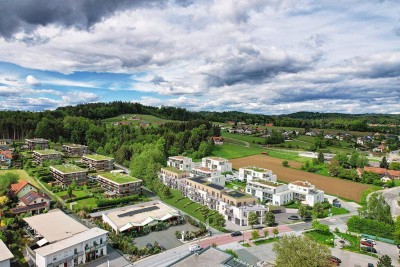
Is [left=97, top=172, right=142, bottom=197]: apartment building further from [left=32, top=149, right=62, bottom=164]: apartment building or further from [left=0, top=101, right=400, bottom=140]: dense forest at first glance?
[left=0, top=101, right=400, bottom=140]: dense forest

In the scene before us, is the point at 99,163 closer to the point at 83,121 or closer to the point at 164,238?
the point at 164,238

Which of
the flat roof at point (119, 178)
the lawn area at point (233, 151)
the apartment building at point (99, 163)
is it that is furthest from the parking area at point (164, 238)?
the lawn area at point (233, 151)

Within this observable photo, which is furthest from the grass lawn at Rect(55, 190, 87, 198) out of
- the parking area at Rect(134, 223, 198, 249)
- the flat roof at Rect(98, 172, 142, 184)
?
the parking area at Rect(134, 223, 198, 249)

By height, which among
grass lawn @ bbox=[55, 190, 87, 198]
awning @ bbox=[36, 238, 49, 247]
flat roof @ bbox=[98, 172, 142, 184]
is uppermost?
flat roof @ bbox=[98, 172, 142, 184]

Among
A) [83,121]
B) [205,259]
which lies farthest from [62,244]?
[83,121]

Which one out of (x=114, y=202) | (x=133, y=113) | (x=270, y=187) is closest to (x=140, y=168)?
(x=114, y=202)

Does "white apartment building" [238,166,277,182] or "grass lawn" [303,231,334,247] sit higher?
"white apartment building" [238,166,277,182]
